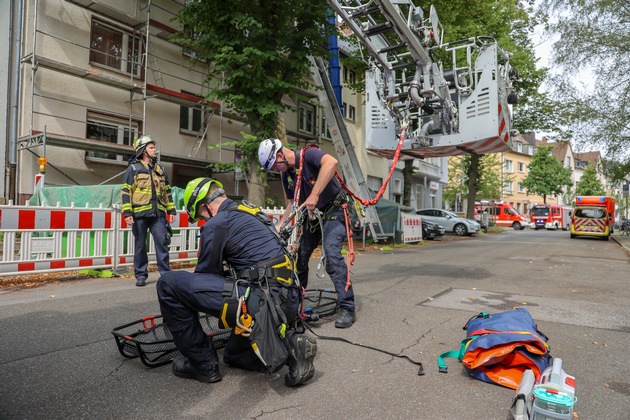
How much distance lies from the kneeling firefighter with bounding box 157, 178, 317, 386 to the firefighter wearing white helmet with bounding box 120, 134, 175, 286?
326 cm

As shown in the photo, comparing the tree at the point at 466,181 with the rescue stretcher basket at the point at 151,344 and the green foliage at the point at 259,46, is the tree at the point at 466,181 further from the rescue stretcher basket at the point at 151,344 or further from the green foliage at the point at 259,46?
the rescue stretcher basket at the point at 151,344

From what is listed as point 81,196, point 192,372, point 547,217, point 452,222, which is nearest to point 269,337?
point 192,372

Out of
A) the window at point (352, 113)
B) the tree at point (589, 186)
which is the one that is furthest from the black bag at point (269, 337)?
the tree at point (589, 186)

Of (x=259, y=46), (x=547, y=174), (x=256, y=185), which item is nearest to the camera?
(x=259, y=46)

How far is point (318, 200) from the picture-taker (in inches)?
167

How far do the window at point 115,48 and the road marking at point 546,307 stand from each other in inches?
521

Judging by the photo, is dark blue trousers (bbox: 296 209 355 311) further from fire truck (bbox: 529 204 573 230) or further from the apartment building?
fire truck (bbox: 529 204 573 230)

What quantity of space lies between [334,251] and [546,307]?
2.91 metres

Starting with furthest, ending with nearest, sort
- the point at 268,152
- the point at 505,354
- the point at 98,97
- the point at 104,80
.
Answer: the point at 98,97, the point at 104,80, the point at 268,152, the point at 505,354

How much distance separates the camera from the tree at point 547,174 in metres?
54.5

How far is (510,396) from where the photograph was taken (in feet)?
8.99

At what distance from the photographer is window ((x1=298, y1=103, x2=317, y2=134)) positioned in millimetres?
23328

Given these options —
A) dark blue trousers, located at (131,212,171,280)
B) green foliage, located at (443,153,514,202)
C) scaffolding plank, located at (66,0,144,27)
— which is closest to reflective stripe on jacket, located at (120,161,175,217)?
dark blue trousers, located at (131,212,171,280)

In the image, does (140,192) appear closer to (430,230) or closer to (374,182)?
(430,230)
